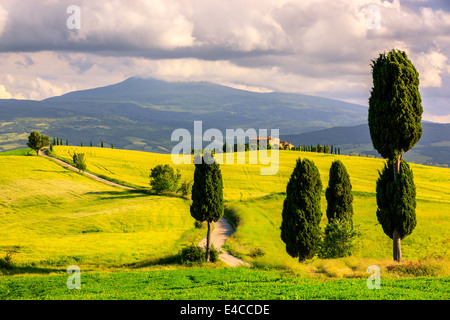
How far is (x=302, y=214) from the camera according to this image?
4125 centimetres

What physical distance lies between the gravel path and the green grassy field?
1581mm

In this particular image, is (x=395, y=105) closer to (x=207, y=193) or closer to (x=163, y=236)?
(x=207, y=193)

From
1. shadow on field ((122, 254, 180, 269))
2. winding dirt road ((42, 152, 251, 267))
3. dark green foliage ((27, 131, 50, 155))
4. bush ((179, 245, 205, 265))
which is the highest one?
dark green foliage ((27, 131, 50, 155))

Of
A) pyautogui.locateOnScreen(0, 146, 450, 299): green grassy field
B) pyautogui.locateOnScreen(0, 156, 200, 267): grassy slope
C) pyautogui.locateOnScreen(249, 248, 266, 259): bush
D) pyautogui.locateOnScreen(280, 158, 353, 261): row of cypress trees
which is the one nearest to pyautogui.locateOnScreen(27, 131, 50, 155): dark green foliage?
pyautogui.locateOnScreen(0, 146, 450, 299): green grassy field

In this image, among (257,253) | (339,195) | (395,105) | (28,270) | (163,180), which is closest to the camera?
(395,105)

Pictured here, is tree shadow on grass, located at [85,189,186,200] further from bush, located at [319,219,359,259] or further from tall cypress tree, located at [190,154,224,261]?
bush, located at [319,219,359,259]

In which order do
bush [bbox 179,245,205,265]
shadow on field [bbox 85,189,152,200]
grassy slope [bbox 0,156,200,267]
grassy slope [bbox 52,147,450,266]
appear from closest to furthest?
bush [bbox 179,245,205,265], grassy slope [bbox 0,156,200,267], grassy slope [bbox 52,147,450,266], shadow on field [bbox 85,189,152,200]

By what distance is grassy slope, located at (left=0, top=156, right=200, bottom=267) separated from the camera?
153 feet

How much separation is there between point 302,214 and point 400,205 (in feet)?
32.1

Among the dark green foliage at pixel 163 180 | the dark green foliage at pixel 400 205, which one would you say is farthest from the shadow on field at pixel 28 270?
the dark green foliage at pixel 163 180

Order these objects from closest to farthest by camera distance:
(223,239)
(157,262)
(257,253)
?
1. (157,262)
2. (257,253)
3. (223,239)

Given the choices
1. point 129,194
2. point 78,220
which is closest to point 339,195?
point 78,220

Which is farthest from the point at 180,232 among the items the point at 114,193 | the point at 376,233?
the point at 114,193
